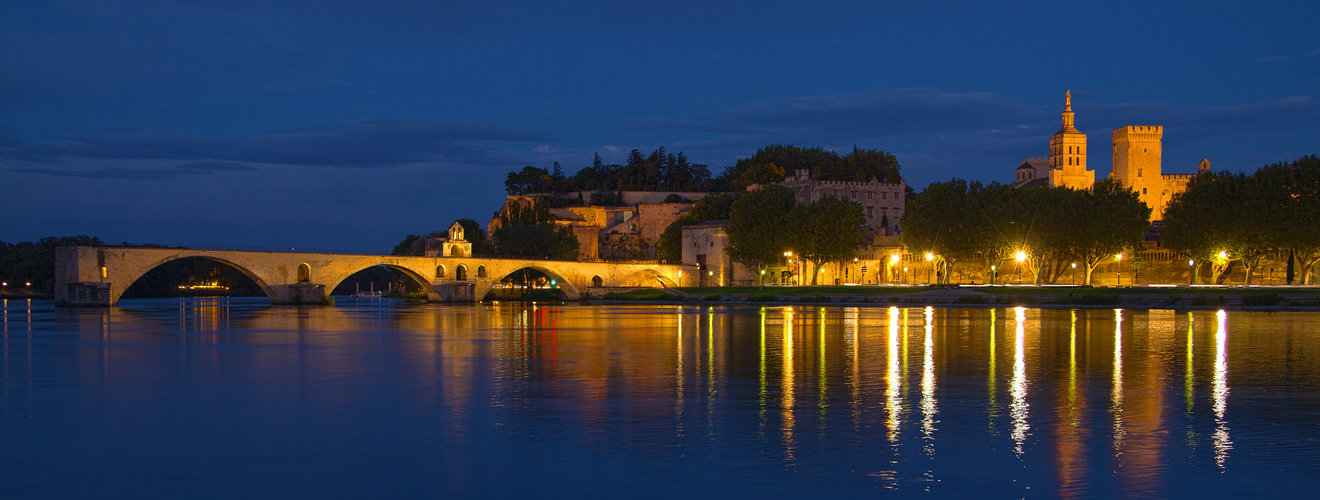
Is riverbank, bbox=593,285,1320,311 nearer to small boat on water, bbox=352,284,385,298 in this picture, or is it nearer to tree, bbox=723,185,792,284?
tree, bbox=723,185,792,284

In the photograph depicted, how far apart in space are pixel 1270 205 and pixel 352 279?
90431 millimetres

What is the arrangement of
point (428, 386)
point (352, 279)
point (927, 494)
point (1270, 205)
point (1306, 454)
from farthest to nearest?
1. point (352, 279)
2. point (1270, 205)
3. point (428, 386)
4. point (1306, 454)
5. point (927, 494)

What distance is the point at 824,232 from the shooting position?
242ft

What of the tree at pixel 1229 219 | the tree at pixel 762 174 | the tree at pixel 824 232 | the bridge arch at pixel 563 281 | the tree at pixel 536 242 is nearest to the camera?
the tree at pixel 1229 219

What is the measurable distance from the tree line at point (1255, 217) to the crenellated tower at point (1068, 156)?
5196cm

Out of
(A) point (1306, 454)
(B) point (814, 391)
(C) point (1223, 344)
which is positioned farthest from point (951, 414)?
(C) point (1223, 344)

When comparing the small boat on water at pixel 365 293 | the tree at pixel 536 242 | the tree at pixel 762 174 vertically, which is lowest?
the small boat on water at pixel 365 293

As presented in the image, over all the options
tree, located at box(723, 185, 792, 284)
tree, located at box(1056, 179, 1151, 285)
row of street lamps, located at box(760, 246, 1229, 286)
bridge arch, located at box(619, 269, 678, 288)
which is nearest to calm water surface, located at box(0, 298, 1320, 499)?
tree, located at box(1056, 179, 1151, 285)

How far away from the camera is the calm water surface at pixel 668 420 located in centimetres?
898

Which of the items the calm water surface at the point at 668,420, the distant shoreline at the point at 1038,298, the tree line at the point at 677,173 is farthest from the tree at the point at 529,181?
the calm water surface at the point at 668,420

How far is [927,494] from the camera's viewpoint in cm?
836

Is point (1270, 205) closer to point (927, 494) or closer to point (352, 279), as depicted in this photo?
point (927, 494)

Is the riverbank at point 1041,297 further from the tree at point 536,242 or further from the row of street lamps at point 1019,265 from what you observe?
the tree at point 536,242

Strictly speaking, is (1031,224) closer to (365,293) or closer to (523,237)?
(523,237)
